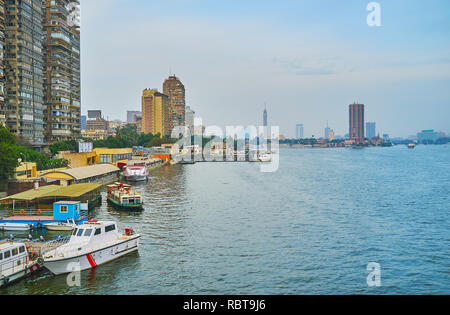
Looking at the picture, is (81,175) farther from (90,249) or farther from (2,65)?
(2,65)

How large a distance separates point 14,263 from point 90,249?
474cm

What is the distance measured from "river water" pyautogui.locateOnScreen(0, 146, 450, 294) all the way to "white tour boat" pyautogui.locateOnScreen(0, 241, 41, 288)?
60cm

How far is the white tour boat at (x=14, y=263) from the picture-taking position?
82.4 ft

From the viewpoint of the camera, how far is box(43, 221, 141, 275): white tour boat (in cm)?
2712

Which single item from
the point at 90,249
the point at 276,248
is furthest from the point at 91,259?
the point at 276,248

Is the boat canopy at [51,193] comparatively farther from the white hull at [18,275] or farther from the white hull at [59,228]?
the white hull at [18,275]

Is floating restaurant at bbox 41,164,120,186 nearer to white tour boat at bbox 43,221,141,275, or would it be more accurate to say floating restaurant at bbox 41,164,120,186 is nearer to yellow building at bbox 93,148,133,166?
yellow building at bbox 93,148,133,166

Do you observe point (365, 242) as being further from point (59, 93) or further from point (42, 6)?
point (42, 6)

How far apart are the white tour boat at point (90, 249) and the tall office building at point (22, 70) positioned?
75.1 meters

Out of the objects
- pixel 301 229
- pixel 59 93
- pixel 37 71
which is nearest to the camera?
pixel 301 229

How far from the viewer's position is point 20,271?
1028 inches

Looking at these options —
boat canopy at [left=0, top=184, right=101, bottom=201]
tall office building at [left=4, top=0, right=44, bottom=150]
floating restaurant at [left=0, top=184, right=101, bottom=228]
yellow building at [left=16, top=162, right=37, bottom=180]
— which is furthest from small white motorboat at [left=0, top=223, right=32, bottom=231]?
tall office building at [left=4, top=0, right=44, bottom=150]
